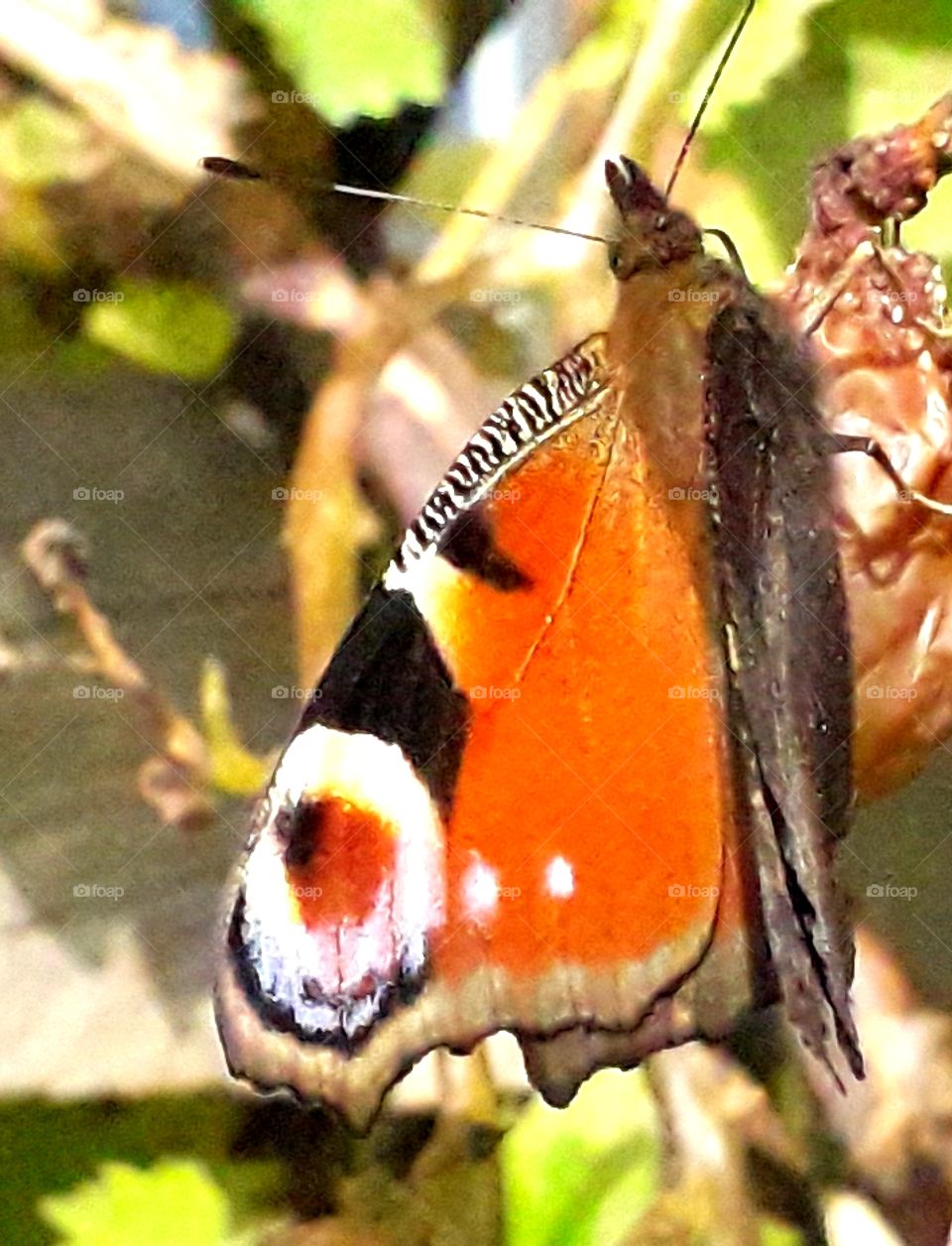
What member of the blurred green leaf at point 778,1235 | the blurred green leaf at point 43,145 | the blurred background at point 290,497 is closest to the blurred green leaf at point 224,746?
the blurred background at point 290,497

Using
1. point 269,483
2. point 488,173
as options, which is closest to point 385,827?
point 269,483

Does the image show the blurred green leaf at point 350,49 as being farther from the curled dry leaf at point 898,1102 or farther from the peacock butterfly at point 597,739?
the curled dry leaf at point 898,1102

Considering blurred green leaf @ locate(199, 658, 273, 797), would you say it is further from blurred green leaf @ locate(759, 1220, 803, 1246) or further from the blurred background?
blurred green leaf @ locate(759, 1220, 803, 1246)

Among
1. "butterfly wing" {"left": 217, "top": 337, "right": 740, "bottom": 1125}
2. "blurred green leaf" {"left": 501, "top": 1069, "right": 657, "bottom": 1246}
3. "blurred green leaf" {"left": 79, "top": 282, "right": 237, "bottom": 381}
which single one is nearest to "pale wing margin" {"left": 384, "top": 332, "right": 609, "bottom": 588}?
"butterfly wing" {"left": 217, "top": 337, "right": 740, "bottom": 1125}

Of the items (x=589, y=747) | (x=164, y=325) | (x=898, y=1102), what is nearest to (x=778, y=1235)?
(x=898, y=1102)

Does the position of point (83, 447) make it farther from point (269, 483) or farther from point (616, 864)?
point (616, 864)

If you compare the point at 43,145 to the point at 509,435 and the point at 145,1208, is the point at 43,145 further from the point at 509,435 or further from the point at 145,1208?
the point at 145,1208

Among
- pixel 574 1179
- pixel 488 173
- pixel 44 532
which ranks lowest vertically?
pixel 574 1179
